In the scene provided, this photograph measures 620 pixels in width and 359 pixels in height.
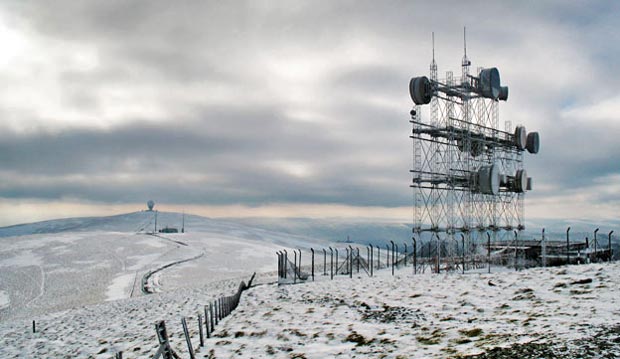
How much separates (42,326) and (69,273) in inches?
1121

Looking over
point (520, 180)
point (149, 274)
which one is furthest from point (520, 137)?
point (149, 274)

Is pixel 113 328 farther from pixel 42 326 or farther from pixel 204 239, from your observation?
pixel 204 239

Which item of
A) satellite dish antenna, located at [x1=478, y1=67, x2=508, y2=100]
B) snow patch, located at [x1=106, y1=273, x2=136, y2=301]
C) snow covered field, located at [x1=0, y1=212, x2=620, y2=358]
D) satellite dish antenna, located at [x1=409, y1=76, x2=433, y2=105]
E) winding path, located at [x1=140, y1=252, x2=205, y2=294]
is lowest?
snow patch, located at [x1=106, y1=273, x2=136, y2=301]

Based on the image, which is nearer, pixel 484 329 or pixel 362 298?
pixel 484 329

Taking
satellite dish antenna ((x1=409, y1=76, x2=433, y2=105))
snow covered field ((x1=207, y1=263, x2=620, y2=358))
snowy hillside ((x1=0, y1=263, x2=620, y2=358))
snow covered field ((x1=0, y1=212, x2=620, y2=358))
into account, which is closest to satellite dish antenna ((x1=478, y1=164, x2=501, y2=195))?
satellite dish antenna ((x1=409, y1=76, x2=433, y2=105))

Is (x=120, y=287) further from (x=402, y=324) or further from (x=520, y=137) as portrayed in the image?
(x=520, y=137)

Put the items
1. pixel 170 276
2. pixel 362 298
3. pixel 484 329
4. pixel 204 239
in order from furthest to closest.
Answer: pixel 204 239, pixel 170 276, pixel 362 298, pixel 484 329

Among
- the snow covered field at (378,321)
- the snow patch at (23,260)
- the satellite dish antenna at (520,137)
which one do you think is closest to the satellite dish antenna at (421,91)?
the satellite dish antenna at (520,137)

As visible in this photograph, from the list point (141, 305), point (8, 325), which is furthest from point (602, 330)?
point (8, 325)

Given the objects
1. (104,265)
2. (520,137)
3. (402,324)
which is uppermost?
(520,137)

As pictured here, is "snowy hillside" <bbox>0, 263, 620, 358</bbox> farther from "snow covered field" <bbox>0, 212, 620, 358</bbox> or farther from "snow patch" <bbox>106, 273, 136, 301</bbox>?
"snow patch" <bbox>106, 273, 136, 301</bbox>

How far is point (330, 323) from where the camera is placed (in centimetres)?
1753

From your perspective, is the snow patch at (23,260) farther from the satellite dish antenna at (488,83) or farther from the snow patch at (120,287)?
the satellite dish antenna at (488,83)

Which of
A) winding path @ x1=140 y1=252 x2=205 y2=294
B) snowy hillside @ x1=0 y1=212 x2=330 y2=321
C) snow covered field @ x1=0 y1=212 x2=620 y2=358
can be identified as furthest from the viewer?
snowy hillside @ x1=0 y1=212 x2=330 y2=321
